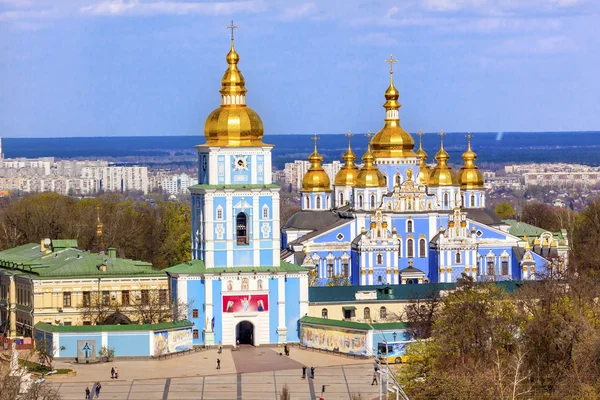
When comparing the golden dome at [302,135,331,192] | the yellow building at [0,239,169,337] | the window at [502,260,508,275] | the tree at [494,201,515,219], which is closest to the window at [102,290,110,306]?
the yellow building at [0,239,169,337]

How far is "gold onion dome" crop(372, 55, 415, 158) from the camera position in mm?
72562

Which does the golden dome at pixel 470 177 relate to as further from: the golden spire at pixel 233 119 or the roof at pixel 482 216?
the golden spire at pixel 233 119

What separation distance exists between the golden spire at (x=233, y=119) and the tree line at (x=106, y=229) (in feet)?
42.2

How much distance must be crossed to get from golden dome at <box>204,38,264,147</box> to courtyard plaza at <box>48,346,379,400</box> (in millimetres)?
6072

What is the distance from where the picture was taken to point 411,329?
53.0 metres

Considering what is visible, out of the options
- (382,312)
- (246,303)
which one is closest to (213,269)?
(246,303)

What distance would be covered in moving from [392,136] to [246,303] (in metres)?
18.4

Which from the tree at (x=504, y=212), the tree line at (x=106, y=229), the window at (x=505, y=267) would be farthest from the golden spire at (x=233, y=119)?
the tree at (x=504, y=212)

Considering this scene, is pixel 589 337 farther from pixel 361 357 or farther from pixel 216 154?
pixel 216 154

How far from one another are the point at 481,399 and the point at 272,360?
12802 mm

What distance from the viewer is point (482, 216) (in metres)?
72.5

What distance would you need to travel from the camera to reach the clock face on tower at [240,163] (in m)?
56.1

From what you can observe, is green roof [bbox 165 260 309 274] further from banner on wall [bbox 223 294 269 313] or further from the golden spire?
the golden spire

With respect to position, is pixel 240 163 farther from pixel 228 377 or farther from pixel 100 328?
pixel 228 377
